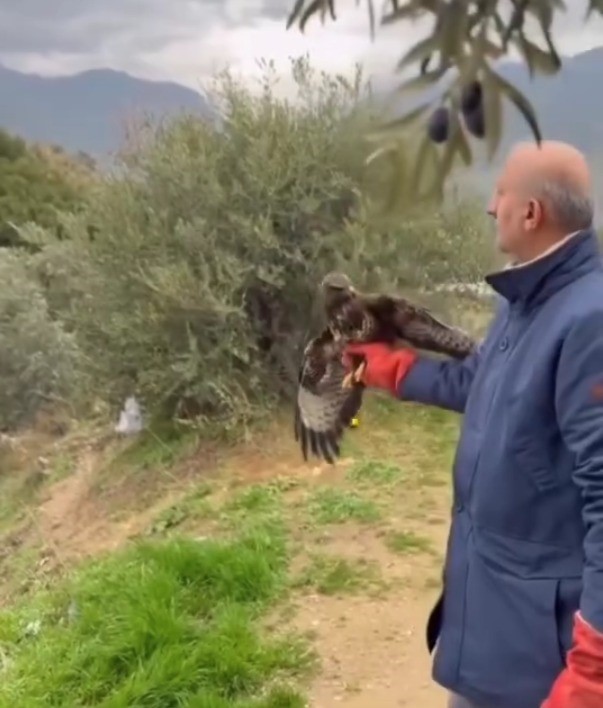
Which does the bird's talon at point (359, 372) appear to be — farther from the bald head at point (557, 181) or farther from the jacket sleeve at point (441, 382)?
the bald head at point (557, 181)

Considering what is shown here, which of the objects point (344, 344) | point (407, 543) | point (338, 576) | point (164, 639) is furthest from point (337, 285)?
point (407, 543)

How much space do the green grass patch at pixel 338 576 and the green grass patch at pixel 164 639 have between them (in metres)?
0.14

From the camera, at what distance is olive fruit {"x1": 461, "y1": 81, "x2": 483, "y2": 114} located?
137cm

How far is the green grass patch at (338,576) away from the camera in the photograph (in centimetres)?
596

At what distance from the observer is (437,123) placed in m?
1.38

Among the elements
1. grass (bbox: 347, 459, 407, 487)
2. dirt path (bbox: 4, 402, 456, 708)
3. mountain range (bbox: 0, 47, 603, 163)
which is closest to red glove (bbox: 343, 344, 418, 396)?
mountain range (bbox: 0, 47, 603, 163)

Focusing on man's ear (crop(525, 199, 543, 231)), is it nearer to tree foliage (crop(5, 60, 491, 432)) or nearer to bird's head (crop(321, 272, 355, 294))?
bird's head (crop(321, 272, 355, 294))

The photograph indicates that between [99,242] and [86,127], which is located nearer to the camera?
[86,127]

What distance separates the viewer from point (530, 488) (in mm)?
2430

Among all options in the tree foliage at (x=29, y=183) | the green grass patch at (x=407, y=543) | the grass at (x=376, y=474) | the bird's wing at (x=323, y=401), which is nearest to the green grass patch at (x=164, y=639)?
the green grass patch at (x=407, y=543)

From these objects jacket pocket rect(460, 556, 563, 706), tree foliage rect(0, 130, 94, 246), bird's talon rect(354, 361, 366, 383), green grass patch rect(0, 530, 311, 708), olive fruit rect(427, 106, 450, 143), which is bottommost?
green grass patch rect(0, 530, 311, 708)

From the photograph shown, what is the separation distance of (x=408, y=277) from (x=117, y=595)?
13.9 ft

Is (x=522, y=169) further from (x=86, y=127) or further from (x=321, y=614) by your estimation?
(x=86, y=127)

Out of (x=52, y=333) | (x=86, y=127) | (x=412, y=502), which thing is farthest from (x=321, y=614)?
(x=52, y=333)
